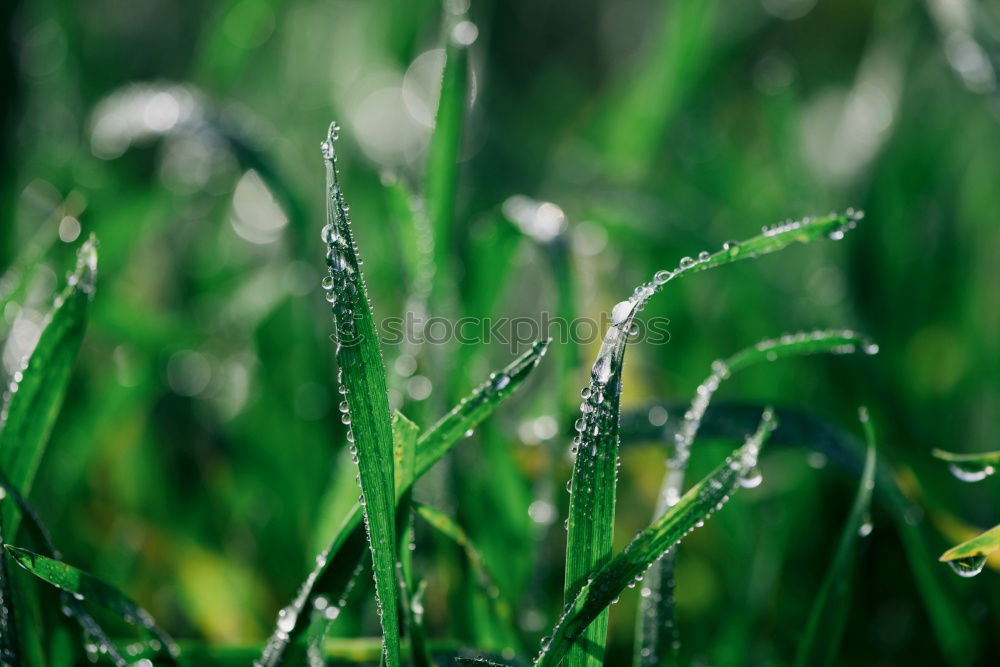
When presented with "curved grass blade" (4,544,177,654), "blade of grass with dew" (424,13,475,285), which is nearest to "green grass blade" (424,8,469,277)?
"blade of grass with dew" (424,13,475,285)

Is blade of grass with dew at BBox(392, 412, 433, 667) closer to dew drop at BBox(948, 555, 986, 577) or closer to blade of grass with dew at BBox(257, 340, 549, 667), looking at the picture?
Result: blade of grass with dew at BBox(257, 340, 549, 667)

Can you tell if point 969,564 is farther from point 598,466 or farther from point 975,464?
point 598,466

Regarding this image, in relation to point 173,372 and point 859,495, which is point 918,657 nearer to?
point 859,495

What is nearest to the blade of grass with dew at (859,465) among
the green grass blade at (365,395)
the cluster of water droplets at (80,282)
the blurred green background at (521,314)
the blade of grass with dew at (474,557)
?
the blurred green background at (521,314)

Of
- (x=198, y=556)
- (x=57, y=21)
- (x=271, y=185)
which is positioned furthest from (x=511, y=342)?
(x=57, y=21)

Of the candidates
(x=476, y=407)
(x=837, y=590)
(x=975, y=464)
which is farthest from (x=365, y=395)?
(x=975, y=464)
